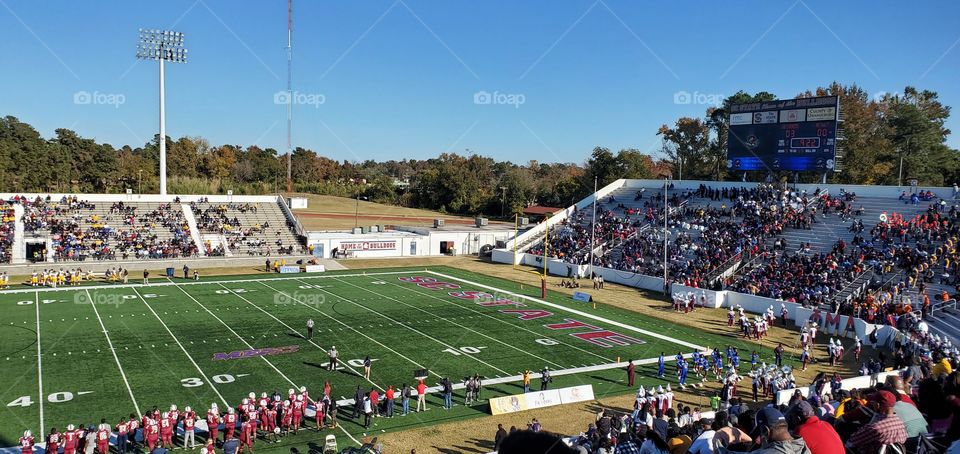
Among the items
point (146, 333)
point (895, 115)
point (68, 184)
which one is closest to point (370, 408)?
point (146, 333)

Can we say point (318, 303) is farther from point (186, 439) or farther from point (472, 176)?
point (472, 176)

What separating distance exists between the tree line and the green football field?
42.7 m

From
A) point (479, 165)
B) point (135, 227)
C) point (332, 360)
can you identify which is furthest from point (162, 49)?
point (479, 165)

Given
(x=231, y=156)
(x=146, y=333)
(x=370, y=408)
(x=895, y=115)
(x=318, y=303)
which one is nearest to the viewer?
(x=370, y=408)

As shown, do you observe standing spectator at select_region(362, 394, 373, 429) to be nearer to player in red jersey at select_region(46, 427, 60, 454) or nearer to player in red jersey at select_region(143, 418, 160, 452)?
player in red jersey at select_region(143, 418, 160, 452)

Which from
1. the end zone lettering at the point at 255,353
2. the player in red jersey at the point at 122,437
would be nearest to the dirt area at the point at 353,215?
the end zone lettering at the point at 255,353

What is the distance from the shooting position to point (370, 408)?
18.2m

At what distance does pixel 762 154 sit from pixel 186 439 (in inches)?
1590

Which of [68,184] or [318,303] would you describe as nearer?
[318,303]

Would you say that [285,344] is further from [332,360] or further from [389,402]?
[389,402]

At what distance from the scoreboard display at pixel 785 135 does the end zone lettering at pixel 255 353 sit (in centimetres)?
3384

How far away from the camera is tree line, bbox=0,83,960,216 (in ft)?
208

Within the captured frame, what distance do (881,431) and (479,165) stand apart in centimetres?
11446

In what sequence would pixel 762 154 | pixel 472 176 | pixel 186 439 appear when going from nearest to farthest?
pixel 186 439 → pixel 762 154 → pixel 472 176
